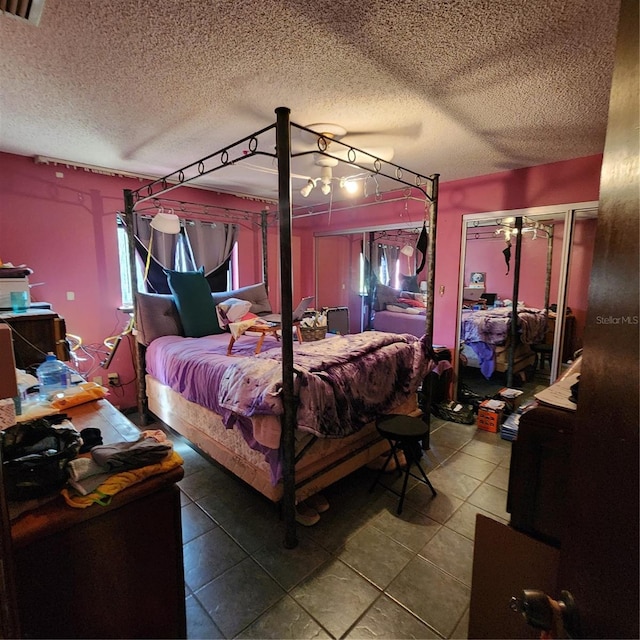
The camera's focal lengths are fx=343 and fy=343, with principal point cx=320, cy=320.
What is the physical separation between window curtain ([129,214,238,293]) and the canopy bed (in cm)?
58

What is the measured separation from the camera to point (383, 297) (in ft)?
18.9

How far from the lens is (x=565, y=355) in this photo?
3.30 metres

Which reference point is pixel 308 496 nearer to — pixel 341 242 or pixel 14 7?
pixel 14 7

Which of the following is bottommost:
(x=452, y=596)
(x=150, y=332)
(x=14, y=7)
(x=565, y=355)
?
(x=452, y=596)

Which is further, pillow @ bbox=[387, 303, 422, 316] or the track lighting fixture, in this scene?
pillow @ bbox=[387, 303, 422, 316]

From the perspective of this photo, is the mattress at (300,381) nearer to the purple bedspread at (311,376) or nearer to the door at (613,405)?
the purple bedspread at (311,376)

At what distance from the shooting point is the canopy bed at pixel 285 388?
186 cm

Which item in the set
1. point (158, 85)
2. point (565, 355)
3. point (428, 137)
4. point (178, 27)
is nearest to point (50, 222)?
point (158, 85)

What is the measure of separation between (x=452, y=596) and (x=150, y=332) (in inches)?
118

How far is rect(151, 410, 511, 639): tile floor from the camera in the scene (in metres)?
1.49

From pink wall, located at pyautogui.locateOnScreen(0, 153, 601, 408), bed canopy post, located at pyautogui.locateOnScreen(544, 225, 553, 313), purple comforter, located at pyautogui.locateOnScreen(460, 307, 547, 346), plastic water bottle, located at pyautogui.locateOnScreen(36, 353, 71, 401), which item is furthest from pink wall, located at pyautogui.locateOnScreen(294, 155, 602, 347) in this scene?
plastic water bottle, located at pyautogui.locateOnScreen(36, 353, 71, 401)

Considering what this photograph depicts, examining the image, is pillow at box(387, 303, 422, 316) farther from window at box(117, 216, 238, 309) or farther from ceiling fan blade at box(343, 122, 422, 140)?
window at box(117, 216, 238, 309)

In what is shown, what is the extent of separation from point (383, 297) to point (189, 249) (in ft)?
10.3

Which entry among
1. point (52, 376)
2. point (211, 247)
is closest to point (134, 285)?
point (211, 247)
